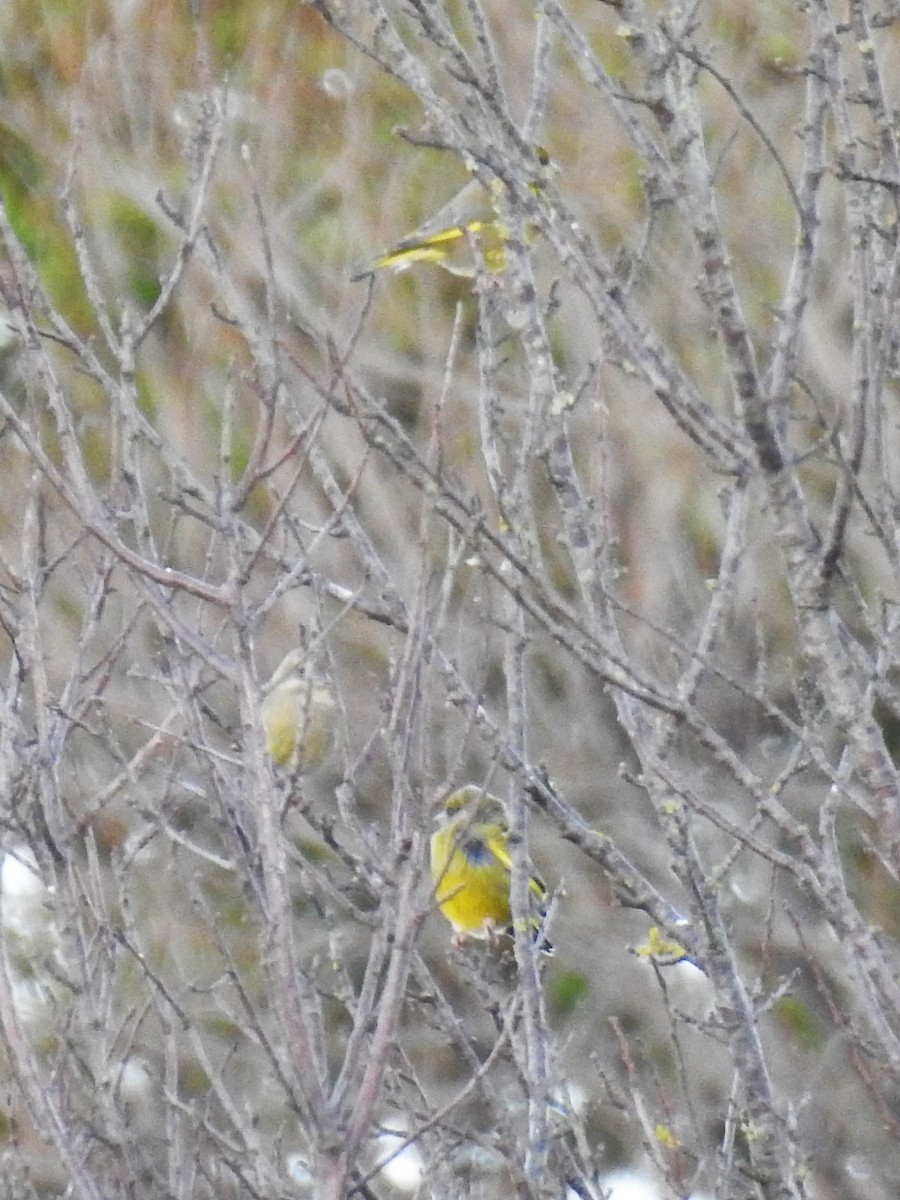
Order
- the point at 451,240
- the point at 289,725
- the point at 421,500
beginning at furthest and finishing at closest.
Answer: the point at 451,240 → the point at 421,500 → the point at 289,725

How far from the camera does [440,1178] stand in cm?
368

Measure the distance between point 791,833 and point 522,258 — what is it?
1.26 m

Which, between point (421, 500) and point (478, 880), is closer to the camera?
point (478, 880)

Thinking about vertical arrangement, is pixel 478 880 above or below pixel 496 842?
below

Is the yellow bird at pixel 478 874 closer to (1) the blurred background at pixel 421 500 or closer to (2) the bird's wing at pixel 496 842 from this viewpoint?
(2) the bird's wing at pixel 496 842

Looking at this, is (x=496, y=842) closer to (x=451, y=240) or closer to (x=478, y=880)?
(x=478, y=880)

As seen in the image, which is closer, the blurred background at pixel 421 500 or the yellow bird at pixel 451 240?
the yellow bird at pixel 451 240

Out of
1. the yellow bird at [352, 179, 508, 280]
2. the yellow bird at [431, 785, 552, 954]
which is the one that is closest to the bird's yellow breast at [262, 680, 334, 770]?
the yellow bird at [431, 785, 552, 954]

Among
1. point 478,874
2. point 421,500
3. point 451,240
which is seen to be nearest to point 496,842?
point 478,874

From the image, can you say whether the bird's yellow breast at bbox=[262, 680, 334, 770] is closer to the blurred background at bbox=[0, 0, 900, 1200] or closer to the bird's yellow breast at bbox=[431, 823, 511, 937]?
the blurred background at bbox=[0, 0, 900, 1200]

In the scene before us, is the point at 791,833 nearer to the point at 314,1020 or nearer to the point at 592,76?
the point at 314,1020

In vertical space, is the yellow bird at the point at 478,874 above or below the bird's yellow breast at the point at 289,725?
below

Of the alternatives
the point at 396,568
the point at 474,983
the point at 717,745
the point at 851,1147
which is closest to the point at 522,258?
the point at 717,745

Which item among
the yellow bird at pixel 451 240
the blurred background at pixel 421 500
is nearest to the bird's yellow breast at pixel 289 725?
the blurred background at pixel 421 500
